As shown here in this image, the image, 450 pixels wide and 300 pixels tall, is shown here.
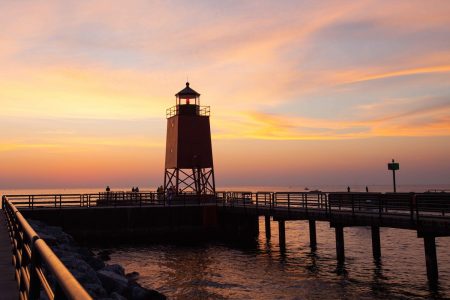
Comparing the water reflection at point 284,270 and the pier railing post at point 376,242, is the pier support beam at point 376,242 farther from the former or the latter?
the water reflection at point 284,270

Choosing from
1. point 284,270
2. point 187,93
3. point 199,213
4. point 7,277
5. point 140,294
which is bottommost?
point 284,270

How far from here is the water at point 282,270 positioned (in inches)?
756

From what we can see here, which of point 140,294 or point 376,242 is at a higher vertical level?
→ point 376,242

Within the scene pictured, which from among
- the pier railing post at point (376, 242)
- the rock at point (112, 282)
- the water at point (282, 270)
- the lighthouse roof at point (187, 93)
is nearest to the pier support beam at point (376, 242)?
the pier railing post at point (376, 242)

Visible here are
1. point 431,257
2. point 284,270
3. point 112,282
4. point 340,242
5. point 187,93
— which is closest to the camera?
point 112,282

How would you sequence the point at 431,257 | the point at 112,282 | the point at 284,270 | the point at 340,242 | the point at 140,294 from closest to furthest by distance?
1. the point at 140,294
2. the point at 112,282
3. the point at 431,257
4. the point at 284,270
5. the point at 340,242

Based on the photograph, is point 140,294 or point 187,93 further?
point 187,93

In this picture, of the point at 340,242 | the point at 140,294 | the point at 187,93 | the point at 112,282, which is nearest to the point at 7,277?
the point at 140,294

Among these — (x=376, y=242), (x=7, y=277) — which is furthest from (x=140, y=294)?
(x=376, y=242)

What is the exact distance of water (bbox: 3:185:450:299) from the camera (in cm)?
1920

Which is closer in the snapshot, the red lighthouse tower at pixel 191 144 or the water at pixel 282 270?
the water at pixel 282 270

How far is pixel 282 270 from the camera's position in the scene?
23953 mm

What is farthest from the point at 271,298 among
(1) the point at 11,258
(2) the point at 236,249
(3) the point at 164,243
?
(3) the point at 164,243

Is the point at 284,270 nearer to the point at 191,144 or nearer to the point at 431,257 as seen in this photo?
the point at 431,257
